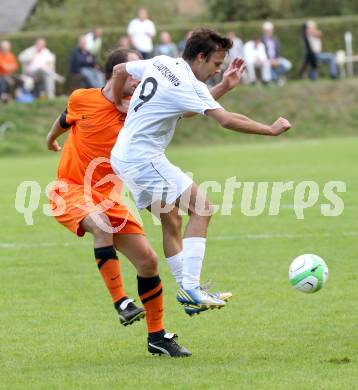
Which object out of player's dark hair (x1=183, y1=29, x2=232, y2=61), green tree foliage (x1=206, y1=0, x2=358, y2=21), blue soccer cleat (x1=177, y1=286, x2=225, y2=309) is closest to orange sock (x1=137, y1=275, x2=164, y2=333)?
blue soccer cleat (x1=177, y1=286, x2=225, y2=309)

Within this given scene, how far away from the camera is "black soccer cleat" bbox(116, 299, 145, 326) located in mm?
7066

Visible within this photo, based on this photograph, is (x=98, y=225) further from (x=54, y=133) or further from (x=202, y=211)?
(x=54, y=133)

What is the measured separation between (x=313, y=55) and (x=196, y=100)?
26413 millimetres

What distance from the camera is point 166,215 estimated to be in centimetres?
733

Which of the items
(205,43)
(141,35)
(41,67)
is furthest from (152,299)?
(41,67)

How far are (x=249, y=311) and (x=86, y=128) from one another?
198cm

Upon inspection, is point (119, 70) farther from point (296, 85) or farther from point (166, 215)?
point (296, 85)

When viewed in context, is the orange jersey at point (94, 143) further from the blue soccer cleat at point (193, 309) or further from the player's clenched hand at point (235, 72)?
→ the blue soccer cleat at point (193, 309)

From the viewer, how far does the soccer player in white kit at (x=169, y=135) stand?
22.7ft

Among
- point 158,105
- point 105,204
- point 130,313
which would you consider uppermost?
point 158,105

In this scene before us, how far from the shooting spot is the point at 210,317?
8.33 meters

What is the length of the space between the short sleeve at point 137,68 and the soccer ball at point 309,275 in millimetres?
1722

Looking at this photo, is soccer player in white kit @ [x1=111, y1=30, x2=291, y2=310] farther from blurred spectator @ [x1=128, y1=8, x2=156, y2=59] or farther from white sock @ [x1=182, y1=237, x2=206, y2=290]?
blurred spectator @ [x1=128, y1=8, x2=156, y2=59]

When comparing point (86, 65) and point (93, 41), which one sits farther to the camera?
point (93, 41)
